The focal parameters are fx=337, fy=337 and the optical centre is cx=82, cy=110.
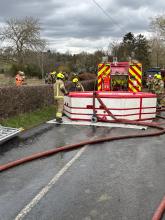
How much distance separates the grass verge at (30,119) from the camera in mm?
10336

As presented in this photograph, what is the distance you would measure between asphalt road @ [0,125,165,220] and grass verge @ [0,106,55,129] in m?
2.11

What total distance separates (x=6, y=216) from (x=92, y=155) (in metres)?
3.05

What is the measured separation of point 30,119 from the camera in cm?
1138

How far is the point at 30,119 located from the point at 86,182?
642cm

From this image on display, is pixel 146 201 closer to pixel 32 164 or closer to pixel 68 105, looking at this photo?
pixel 32 164

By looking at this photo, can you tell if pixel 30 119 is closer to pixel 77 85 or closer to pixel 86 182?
pixel 77 85

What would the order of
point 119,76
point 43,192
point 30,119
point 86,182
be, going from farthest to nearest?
point 119,76
point 30,119
point 86,182
point 43,192

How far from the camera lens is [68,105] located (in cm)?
1174

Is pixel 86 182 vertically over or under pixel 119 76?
under

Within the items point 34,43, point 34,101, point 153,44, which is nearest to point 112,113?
point 34,101

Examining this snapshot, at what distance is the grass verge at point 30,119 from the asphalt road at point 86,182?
83.1 inches

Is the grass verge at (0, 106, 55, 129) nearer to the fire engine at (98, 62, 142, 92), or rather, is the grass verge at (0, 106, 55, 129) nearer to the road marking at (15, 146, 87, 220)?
the fire engine at (98, 62, 142, 92)

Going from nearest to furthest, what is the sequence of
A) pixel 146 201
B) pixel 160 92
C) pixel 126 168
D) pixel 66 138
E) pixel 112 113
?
1. pixel 146 201
2. pixel 126 168
3. pixel 66 138
4. pixel 112 113
5. pixel 160 92

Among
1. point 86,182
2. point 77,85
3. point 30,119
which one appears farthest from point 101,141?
point 77,85
